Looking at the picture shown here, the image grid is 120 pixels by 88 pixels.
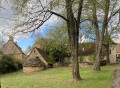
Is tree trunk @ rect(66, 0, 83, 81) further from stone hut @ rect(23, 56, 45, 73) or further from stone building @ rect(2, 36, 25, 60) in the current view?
stone building @ rect(2, 36, 25, 60)

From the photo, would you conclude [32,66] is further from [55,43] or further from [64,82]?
[64,82]

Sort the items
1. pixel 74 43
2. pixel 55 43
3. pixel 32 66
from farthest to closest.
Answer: pixel 55 43 → pixel 32 66 → pixel 74 43

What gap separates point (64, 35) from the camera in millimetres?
32969

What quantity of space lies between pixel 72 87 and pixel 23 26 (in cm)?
593

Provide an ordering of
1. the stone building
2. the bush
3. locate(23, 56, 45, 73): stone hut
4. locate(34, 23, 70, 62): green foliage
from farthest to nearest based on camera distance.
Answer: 1. the stone building
2. locate(34, 23, 70, 62): green foliage
3. the bush
4. locate(23, 56, 45, 73): stone hut

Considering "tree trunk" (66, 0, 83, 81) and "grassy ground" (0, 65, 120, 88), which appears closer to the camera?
"grassy ground" (0, 65, 120, 88)

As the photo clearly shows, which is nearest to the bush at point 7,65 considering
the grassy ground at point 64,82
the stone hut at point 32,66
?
the stone hut at point 32,66

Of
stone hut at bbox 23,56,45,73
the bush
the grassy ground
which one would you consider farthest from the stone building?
the grassy ground

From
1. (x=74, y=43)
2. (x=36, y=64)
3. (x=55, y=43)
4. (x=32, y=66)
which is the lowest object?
(x=32, y=66)

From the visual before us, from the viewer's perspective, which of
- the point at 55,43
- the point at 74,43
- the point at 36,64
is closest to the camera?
the point at 74,43

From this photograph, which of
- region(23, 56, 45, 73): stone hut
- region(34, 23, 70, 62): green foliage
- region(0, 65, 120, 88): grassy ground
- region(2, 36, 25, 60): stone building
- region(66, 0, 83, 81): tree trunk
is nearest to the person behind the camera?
region(0, 65, 120, 88): grassy ground

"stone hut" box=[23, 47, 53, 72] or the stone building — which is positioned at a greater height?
the stone building

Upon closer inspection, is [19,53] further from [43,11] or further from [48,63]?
[43,11]

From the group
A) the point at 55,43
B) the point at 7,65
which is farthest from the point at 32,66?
the point at 55,43
